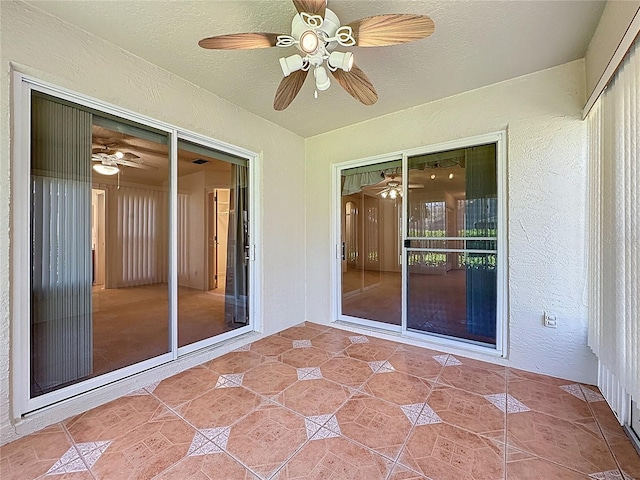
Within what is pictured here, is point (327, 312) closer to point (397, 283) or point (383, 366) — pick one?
point (397, 283)

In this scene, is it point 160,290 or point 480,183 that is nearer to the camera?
point 160,290

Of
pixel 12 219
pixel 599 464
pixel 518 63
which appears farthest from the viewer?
pixel 518 63

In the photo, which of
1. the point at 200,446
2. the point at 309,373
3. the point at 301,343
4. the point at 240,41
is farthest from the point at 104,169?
the point at 301,343

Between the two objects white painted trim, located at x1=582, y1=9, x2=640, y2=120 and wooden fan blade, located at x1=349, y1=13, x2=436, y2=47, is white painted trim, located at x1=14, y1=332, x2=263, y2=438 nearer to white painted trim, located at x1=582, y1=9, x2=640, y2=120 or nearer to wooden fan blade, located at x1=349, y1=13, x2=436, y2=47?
wooden fan blade, located at x1=349, y1=13, x2=436, y2=47

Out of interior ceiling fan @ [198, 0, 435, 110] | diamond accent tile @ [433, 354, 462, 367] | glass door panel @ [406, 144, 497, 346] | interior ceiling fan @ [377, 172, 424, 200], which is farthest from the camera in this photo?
interior ceiling fan @ [377, 172, 424, 200]

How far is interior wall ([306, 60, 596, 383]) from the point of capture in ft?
7.06

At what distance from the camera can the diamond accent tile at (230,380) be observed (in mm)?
2172

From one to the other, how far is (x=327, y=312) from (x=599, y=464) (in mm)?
2596

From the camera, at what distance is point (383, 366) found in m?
2.47

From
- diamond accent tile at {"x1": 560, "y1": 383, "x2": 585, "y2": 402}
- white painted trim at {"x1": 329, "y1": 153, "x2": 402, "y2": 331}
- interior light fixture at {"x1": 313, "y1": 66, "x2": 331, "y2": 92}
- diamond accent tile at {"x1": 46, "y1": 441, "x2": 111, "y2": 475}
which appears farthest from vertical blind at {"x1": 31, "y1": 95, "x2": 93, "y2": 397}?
diamond accent tile at {"x1": 560, "y1": 383, "x2": 585, "y2": 402}

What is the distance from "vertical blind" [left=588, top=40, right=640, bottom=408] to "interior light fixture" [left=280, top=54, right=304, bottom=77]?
70.4 inches

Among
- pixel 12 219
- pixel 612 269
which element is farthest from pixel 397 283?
pixel 12 219

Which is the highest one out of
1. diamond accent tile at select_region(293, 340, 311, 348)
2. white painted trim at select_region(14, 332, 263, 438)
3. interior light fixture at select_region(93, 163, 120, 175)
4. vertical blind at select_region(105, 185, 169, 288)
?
interior light fixture at select_region(93, 163, 120, 175)

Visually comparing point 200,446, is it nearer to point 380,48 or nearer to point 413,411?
point 413,411
